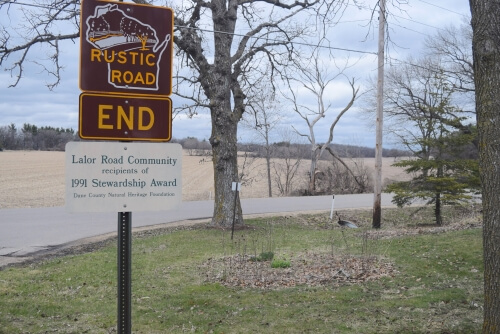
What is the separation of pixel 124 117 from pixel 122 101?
A: 0.38 feet

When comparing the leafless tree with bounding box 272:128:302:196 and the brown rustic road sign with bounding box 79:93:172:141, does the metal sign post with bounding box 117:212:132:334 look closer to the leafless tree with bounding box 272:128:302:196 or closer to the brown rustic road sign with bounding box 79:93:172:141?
the brown rustic road sign with bounding box 79:93:172:141

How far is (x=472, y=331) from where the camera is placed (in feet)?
18.9

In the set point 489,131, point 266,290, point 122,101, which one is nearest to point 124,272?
point 122,101

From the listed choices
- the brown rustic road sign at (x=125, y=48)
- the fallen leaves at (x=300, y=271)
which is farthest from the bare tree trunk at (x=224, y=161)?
the brown rustic road sign at (x=125, y=48)

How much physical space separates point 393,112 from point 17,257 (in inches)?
1062

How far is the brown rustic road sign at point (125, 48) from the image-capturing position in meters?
3.87

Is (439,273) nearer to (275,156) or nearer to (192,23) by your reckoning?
(192,23)

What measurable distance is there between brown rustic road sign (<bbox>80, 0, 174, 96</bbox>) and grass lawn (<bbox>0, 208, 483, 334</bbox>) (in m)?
3.32

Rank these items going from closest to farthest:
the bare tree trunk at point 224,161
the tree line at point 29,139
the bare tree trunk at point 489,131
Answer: the bare tree trunk at point 489,131 → the bare tree trunk at point 224,161 → the tree line at point 29,139

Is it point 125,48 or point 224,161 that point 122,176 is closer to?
point 125,48

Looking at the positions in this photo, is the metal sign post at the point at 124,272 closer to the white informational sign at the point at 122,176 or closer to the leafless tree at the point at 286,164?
the white informational sign at the point at 122,176

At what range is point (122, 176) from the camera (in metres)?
3.91

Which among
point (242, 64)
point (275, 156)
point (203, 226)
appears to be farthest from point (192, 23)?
point (275, 156)

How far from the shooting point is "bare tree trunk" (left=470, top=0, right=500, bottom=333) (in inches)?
185
